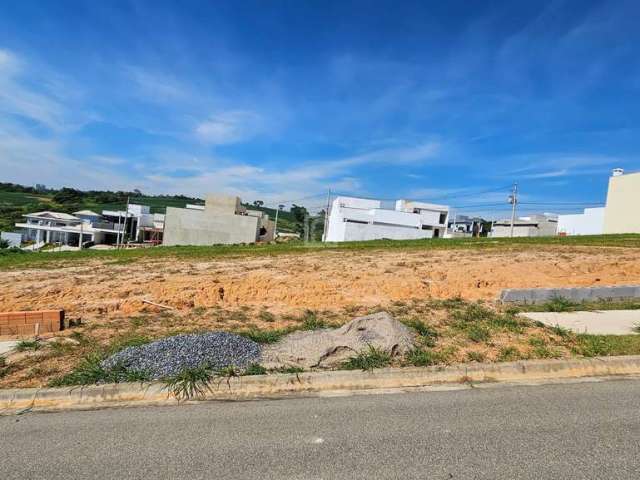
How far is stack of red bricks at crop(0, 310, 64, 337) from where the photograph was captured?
6.22m

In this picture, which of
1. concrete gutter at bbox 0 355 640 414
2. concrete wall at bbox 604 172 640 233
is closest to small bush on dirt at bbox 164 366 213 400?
concrete gutter at bbox 0 355 640 414

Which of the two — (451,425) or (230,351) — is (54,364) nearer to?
(230,351)

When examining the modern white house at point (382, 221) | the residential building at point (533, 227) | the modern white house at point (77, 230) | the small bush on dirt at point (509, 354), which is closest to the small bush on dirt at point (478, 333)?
the small bush on dirt at point (509, 354)

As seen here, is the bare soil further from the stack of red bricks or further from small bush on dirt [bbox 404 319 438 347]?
the stack of red bricks

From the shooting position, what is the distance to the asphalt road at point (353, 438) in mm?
2830

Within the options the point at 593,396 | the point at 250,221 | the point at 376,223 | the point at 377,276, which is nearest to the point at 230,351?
the point at 593,396

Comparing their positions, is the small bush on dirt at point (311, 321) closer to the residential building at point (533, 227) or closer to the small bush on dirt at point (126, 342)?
the small bush on dirt at point (126, 342)

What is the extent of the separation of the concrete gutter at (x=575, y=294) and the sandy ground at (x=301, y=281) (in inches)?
25.7

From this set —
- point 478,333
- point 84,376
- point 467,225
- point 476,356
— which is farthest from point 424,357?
point 467,225

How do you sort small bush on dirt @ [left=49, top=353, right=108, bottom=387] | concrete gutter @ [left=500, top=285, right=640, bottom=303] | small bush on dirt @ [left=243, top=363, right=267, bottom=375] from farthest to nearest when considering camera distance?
concrete gutter @ [left=500, top=285, right=640, bottom=303] < small bush on dirt @ [left=243, top=363, right=267, bottom=375] < small bush on dirt @ [left=49, top=353, right=108, bottom=387]

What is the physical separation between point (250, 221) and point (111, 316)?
39815 millimetres

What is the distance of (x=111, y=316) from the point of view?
7.16 metres

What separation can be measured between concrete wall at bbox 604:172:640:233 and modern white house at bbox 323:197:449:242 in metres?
19.9

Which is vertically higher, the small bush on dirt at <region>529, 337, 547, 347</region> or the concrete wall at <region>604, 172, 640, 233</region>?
the concrete wall at <region>604, 172, 640, 233</region>
